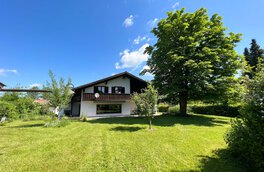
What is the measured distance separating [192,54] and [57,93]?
1530 centimetres

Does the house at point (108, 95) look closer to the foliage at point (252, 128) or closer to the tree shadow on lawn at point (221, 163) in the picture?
the tree shadow on lawn at point (221, 163)

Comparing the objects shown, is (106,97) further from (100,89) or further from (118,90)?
(118,90)

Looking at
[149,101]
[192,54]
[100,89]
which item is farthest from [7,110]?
[192,54]

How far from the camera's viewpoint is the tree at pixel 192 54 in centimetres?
1515

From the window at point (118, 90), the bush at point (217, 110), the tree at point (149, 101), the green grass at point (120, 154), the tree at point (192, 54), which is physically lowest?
the green grass at point (120, 154)

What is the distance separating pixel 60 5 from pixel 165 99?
17280 mm

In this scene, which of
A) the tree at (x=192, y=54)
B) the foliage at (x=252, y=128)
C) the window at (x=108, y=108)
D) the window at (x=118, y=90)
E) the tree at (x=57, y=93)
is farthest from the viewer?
the window at (x=118, y=90)

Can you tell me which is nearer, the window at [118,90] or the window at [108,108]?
the window at [108,108]

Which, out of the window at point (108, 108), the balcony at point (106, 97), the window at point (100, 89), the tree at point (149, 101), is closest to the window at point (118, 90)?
the balcony at point (106, 97)

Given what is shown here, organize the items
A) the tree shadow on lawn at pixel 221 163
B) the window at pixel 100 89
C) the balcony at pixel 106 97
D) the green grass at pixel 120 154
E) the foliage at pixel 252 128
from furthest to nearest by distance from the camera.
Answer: the window at pixel 100 89 → the balcony at pixel 106 97 → the green grass at pixel 120 154 → the tree shadow on lawn at pixel 221 163 → the foliage at pixel 252 128

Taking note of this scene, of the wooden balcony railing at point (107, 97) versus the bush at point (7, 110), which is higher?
the wooden balcony railing at point (107, 97)

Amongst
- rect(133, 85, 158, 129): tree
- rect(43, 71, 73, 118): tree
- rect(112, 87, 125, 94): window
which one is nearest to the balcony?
rect(112, 87, 125, 94): window

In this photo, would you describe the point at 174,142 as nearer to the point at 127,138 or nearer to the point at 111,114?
the point at 127,138

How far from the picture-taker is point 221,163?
211 inches
